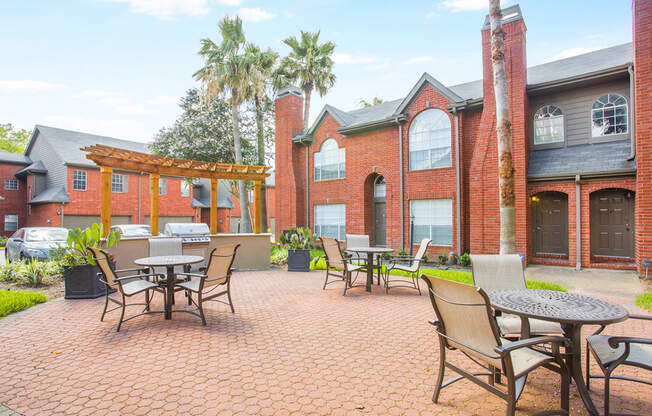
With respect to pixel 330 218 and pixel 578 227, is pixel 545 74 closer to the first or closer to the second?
pixel 578 227

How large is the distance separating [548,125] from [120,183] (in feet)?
81.6

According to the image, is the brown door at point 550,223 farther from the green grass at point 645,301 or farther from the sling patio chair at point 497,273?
the sling patio chair at point 497,273

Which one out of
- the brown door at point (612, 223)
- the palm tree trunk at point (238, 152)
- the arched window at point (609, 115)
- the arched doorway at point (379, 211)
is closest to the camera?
the brown door at point (612, 223)

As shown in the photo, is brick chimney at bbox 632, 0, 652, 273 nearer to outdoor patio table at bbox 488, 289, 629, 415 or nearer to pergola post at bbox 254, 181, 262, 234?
outdoor patio table at bbox 488, 289, 629, 415

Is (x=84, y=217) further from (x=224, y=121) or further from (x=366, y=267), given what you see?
(x=366, y=267)

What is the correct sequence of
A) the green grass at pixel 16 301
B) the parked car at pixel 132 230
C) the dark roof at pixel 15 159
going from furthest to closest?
the dark roof at pixel 15 159 → the parked car at pixel 132 230 → the green grass at pixel 16 301

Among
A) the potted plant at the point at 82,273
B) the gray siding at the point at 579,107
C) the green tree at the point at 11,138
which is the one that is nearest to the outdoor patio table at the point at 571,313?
the potted plant at the point at 82,273

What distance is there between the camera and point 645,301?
5.96 meters

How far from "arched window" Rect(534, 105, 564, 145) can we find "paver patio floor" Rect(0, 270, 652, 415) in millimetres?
8229

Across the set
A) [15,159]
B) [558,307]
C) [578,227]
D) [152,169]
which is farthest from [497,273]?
[15,159]

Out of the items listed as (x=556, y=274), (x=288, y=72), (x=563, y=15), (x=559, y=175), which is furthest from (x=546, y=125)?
(x=288, y=72)

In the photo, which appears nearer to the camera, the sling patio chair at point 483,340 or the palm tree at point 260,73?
the sling patio chair at point 483,340

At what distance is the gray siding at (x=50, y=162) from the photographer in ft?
69.5

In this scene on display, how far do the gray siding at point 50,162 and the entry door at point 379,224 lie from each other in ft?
65.0
